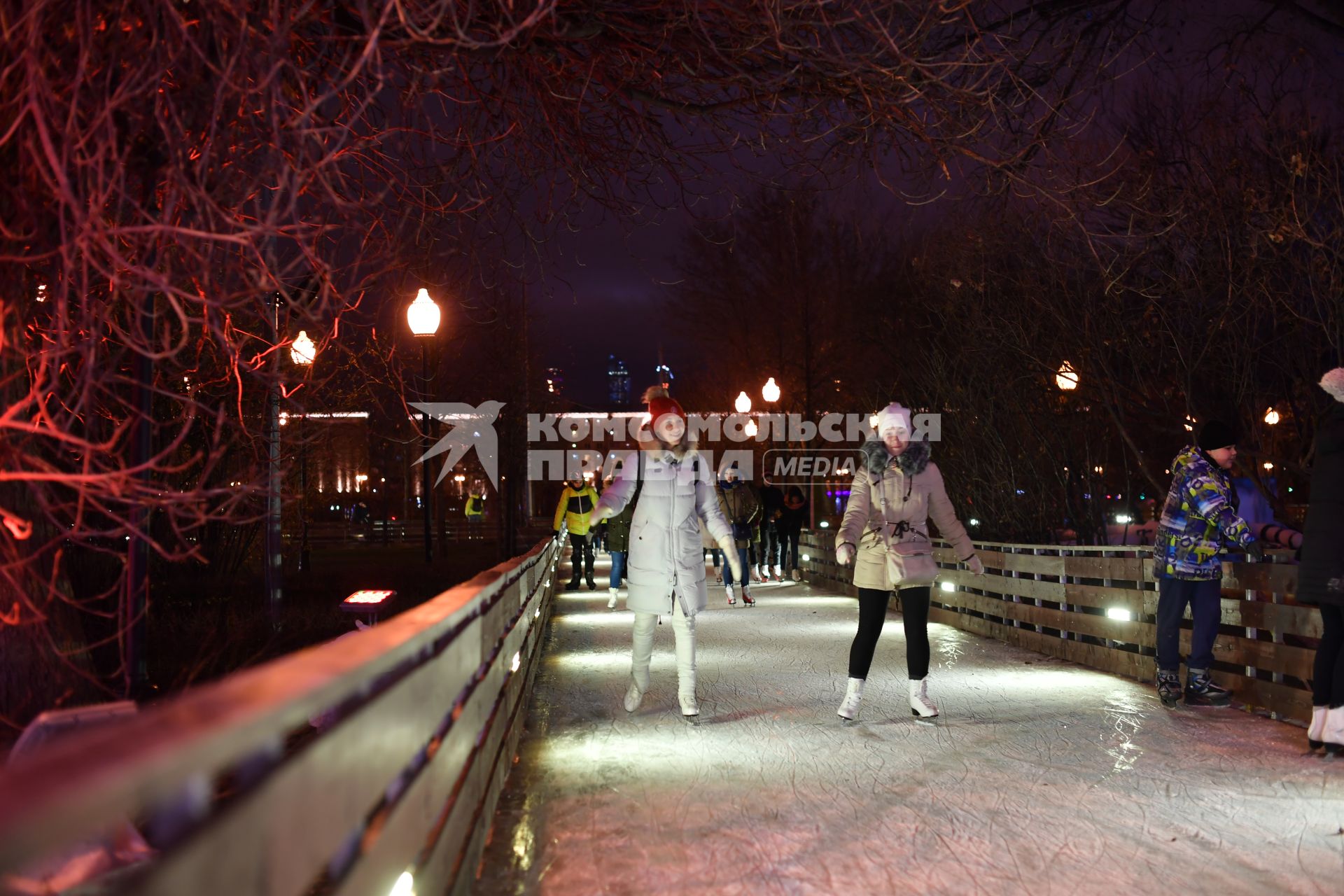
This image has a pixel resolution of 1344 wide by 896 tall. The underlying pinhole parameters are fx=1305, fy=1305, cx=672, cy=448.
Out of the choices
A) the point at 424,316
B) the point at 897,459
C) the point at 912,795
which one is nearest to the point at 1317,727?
the point at 912,795

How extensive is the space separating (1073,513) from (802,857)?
1355 centimetres

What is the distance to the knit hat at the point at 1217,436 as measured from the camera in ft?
28.1

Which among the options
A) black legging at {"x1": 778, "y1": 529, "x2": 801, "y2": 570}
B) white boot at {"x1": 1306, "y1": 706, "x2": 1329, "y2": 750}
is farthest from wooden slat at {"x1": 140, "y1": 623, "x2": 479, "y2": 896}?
black legging at {"x1": 778, "y1": 529, "x2": 801, "y2": 570}

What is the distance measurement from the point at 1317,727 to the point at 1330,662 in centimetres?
35

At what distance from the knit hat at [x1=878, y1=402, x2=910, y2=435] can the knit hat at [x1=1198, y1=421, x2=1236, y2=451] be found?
1.96 metres

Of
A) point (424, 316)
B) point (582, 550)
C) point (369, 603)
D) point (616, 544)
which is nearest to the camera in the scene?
point (369, 603)

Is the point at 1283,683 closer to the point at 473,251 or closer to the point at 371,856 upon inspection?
the point at 473,251

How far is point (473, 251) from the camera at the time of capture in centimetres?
790

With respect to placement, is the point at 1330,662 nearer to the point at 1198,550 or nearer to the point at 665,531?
the point at 1198,550

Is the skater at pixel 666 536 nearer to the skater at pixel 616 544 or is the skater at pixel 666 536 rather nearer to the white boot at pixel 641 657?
the white boot at pixel 641 657

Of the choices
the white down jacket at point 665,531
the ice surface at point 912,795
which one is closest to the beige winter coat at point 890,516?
the white down jacket at point 665,531

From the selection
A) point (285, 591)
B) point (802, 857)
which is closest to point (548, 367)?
point (285, 591)

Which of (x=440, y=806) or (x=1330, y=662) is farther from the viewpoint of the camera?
(x=1330, y=662)

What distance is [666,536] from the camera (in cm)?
878
